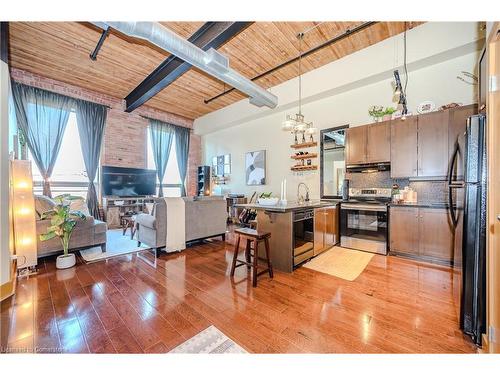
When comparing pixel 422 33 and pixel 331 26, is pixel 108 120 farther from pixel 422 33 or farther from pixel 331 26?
pixel 422 33

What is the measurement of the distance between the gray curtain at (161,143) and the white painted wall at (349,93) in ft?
4.72

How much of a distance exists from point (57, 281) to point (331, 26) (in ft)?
17.1

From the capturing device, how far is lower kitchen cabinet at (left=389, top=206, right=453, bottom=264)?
2.95 meters

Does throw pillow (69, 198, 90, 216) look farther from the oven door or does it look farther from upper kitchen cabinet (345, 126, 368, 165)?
upper kitchen cabinet (345, 126, 368, 165)

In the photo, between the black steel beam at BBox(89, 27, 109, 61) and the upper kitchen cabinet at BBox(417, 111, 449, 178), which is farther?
the black steel beam at BBox(89, 27, 109, 61)

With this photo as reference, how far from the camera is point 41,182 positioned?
4.83m

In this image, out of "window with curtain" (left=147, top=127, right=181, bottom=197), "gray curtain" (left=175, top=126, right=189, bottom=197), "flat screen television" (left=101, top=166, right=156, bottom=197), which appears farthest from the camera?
"gray curtain" (left=175, top=126, right=189, bottom=197)

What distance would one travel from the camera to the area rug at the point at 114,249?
10.9ft

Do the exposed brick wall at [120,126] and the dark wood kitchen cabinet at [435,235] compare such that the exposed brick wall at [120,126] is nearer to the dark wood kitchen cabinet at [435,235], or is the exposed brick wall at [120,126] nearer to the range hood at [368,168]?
the range hood at [368,168]

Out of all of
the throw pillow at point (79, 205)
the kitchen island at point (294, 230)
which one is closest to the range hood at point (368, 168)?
the kitchen island at point (294, 230)

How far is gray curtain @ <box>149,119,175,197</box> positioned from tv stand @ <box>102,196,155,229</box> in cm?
96

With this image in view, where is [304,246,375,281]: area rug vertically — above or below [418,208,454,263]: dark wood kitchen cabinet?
below

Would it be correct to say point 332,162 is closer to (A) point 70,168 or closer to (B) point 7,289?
(B) point 7,289

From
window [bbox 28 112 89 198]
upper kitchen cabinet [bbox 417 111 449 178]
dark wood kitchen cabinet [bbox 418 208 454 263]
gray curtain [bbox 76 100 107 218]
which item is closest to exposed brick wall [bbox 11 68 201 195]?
gray curtain [bbox 76 100 107 218]
